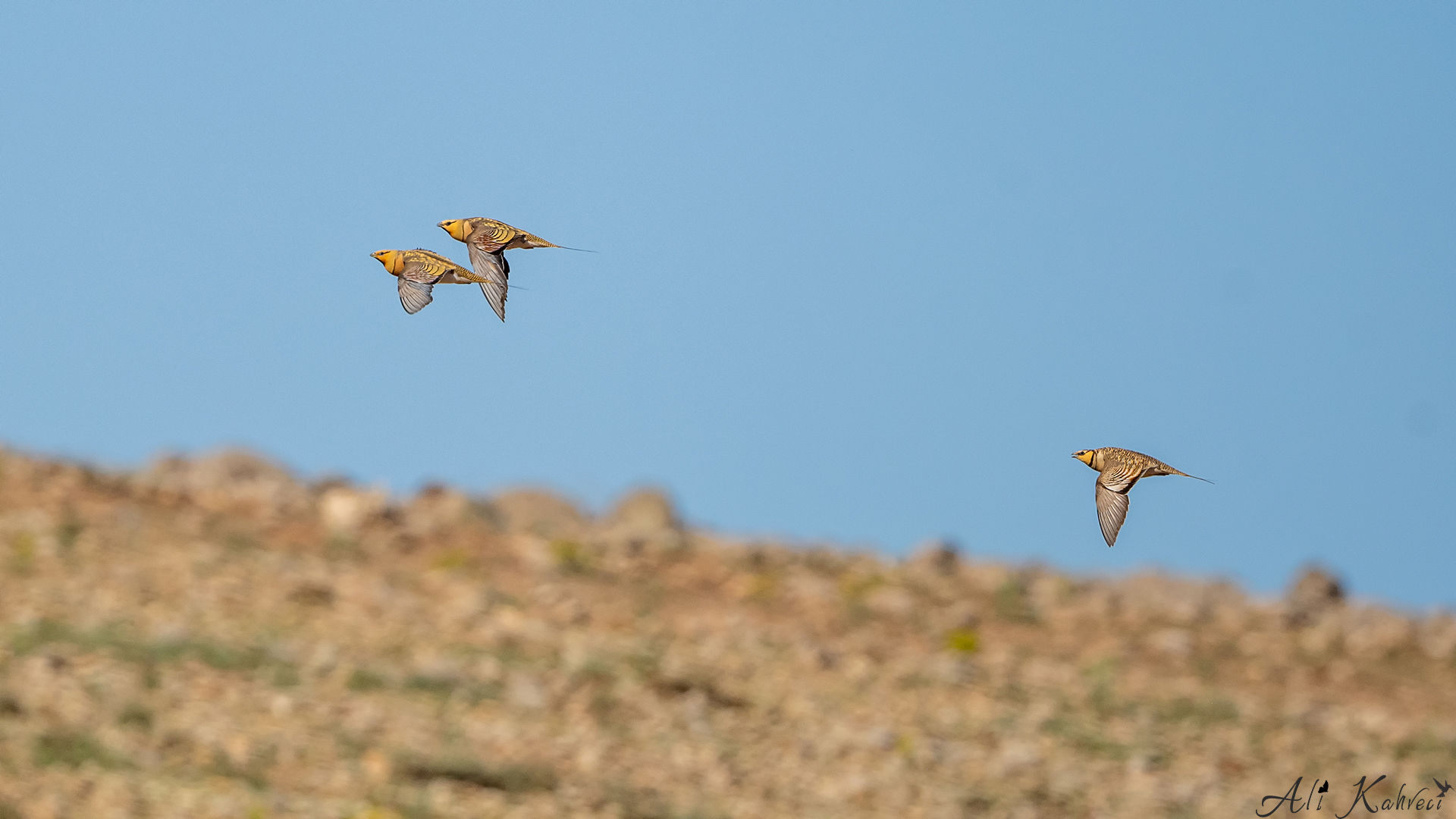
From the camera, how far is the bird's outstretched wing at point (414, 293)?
612 centimetres

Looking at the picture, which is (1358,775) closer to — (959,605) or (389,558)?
(959,605)

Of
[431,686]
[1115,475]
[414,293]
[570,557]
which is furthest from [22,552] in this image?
[1115,475]

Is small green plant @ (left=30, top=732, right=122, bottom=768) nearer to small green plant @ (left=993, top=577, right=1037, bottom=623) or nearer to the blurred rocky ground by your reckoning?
the blurred rocky ground

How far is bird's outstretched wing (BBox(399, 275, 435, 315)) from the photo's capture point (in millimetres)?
6118

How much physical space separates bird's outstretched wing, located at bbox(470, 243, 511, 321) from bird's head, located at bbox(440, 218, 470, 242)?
131 mm

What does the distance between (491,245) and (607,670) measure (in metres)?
4.76

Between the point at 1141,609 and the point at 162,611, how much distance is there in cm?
615

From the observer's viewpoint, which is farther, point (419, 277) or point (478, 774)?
point (478, 774)

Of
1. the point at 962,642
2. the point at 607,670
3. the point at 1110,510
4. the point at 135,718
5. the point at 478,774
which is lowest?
the point at 478,774

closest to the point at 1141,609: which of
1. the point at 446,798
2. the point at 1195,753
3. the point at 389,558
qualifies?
the point at 1195,753

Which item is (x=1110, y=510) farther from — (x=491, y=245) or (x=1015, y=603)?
(x=1015, y=603)

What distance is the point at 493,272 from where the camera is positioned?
616cm

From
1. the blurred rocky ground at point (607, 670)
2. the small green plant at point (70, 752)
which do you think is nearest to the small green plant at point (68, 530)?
the blurred rocky ground at point (607, 670)

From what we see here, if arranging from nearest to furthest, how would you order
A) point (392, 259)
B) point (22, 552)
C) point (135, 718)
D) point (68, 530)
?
point (392, 259) < point (135, 718) < point (22, 552) < point (68, 530)
